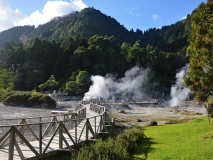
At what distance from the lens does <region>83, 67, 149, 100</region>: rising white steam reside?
94000 millimetres

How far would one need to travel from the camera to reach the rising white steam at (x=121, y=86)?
94000 millimetres

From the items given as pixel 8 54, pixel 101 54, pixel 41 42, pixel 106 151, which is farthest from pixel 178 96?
pixel 106 151

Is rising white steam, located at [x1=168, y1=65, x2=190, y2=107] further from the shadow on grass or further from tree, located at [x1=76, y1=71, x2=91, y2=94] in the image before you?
the shadow on grass

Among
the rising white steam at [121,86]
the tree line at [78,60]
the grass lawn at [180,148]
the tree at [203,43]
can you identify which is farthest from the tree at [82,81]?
the tree at [203,43]

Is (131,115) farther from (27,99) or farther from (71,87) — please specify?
(71,87)

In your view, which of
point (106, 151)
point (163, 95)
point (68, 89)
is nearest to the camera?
point (106, 151)

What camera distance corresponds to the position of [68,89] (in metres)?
88.0

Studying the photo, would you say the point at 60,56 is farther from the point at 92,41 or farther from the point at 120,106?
the point at 120,106

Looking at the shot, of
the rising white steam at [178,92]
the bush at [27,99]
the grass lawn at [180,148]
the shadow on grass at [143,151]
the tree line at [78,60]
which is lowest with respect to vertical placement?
the shadow on grass at [143,151]

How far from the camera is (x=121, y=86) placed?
10450 centimetres

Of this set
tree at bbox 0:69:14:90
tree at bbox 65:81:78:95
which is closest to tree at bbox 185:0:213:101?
tree at bbox 0:69:14:90

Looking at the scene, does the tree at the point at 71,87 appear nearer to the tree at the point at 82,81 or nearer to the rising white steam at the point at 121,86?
the tree at the point at 82,81

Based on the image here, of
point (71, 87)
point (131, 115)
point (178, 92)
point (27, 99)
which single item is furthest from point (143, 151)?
point (178, 92)

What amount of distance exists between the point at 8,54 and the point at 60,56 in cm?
2100
